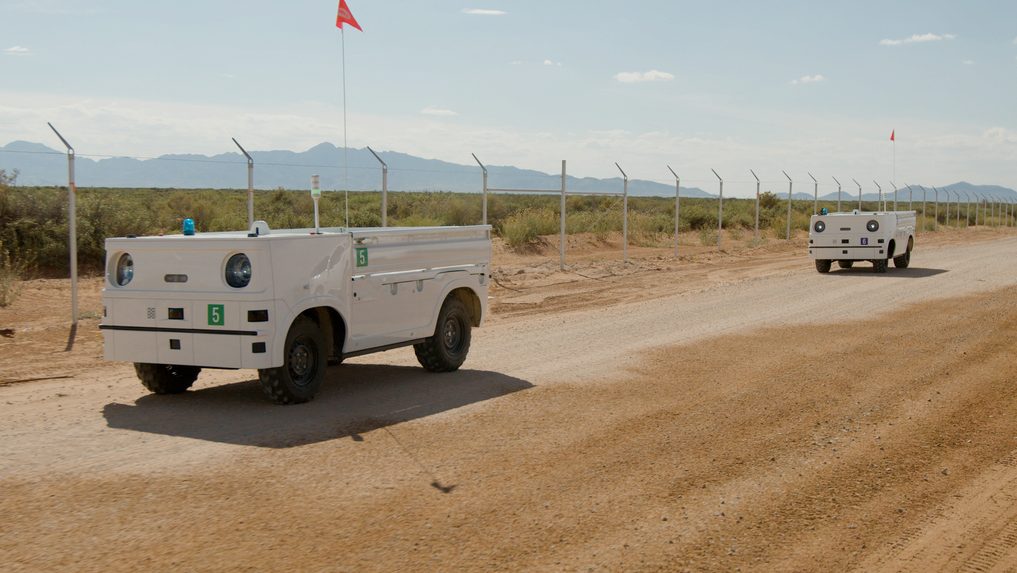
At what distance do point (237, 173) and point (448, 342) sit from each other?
7.57 meters

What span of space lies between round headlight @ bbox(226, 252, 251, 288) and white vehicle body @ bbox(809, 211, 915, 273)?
18.2m

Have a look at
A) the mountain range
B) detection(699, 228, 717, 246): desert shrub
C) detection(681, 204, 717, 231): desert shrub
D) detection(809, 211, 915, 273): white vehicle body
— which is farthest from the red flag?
detection(681, 204, 717, 231): desert shrub

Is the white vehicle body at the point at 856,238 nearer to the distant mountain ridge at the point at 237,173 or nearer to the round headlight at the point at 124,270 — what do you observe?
the distant mountain ridge at the point at 237,173

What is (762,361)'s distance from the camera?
38.6 feet

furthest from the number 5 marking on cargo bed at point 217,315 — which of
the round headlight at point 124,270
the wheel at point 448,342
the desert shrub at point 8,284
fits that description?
the desert shrub at point 8,284

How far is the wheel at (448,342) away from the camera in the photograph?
1090 cm

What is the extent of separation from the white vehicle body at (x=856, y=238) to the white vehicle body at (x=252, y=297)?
16.6 meters

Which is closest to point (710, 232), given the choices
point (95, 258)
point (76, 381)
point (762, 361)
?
point (95, 258)

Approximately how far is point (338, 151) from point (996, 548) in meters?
18.9

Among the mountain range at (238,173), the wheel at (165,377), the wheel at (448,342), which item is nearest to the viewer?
the wheel at (165,377)

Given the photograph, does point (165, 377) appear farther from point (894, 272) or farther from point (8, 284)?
point (894, 272)

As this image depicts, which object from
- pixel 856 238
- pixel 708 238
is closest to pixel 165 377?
pixel 856 238

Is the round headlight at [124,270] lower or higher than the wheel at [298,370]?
higher

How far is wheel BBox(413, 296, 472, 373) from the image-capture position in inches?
429
